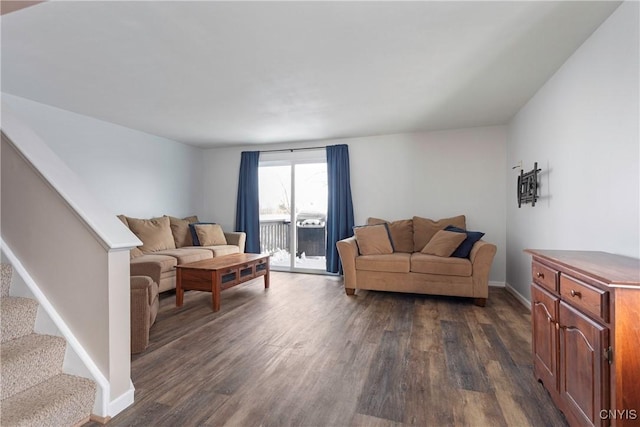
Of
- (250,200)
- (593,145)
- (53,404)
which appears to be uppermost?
(593,145)

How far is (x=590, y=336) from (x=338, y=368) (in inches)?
56.2

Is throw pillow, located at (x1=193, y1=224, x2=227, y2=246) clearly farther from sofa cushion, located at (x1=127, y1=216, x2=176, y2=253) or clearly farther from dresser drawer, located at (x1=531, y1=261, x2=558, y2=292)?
dresser drawer, located at (x1=531, y1=261, x2=558, y2=292)

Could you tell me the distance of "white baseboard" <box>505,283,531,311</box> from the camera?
340 cm

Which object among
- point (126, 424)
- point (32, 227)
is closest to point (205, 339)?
point (126, 424)

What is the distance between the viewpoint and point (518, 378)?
1949 mm

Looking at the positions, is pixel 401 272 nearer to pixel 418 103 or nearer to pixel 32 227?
pixel 418 103

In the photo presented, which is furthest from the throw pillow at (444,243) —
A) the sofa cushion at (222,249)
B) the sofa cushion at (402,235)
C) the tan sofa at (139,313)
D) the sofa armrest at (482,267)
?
the tan sofa at (139,313)

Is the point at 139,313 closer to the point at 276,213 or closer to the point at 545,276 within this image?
the point at 545,276

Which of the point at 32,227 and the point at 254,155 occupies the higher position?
the point at 254,155

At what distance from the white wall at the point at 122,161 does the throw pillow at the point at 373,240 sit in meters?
3.42

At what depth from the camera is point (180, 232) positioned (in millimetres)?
4922

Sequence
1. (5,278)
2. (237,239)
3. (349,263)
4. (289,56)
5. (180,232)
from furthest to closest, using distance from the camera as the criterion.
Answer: (237,239) → (180,232) → (349,263) → (289,56) → (5,278)

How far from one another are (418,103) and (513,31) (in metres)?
1.41

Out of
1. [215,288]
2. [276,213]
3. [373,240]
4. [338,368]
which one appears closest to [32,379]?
[338,368]
